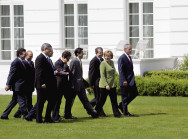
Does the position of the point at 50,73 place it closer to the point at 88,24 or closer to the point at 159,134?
the point at 159,134

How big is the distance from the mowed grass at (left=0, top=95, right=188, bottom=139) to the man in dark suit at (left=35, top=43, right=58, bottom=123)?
1.38 ft

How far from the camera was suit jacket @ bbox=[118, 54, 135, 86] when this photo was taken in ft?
46.9

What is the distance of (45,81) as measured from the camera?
A: 12.9 meters

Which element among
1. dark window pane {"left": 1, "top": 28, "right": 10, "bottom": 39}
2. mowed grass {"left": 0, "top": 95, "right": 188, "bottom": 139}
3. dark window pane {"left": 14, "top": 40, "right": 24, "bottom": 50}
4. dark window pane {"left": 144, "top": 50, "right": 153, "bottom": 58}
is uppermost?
dark window pane {"left": 1, "top": 28, "right": 10, "bottom": 39}

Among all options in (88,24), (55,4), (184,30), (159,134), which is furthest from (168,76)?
(159,134)

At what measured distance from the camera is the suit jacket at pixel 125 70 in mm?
14297

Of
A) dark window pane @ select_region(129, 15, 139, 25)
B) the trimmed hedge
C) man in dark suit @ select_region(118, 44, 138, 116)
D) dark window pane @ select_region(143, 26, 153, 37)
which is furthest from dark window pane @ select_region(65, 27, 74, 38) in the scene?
man in dark suit @ select_region(118, 44, 138, 116)

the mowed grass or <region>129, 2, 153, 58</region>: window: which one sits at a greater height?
<region>129, 2, 153, 58</region>: window

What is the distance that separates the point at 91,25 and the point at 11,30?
3.75 metres

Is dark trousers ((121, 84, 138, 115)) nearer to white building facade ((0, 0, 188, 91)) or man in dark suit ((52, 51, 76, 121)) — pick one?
man in dark suit ((52, 51, 76, 121))

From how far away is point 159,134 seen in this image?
36.7 ft

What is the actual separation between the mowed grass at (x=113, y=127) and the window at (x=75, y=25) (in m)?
9.05

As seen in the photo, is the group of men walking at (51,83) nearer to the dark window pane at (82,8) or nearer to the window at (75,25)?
the window at (75,25)

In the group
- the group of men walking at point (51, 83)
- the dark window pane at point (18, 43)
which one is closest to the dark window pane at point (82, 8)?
the dark window pane at point (18, 43)
